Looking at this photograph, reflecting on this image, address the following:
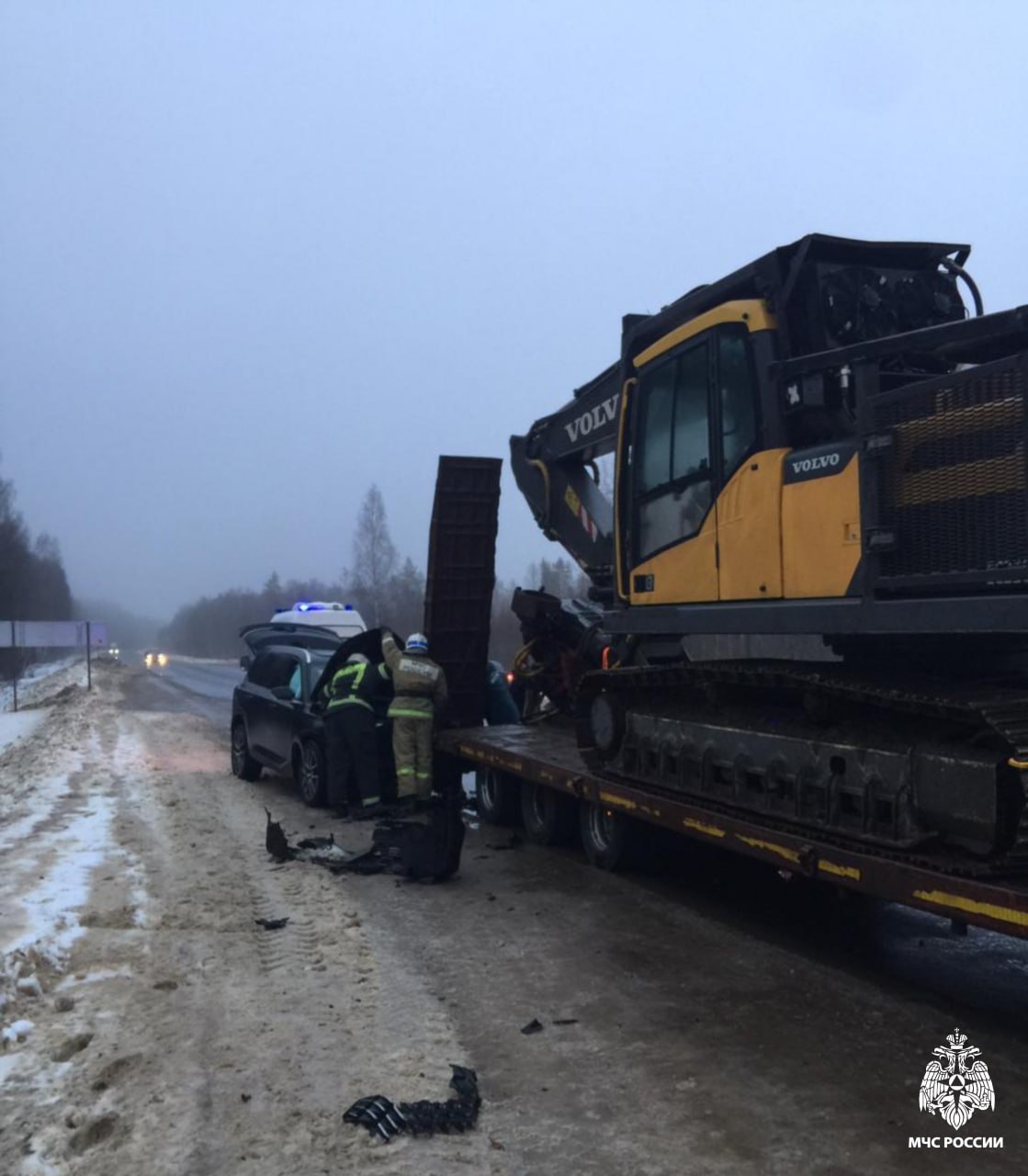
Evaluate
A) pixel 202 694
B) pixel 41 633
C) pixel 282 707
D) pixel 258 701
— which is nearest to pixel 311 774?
pixel 282 707

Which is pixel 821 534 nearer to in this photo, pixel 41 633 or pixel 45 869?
pixel 45 869

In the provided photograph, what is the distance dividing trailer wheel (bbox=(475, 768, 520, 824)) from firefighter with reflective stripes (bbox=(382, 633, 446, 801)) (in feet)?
1.99

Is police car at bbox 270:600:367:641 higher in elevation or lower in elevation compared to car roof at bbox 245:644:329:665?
higher

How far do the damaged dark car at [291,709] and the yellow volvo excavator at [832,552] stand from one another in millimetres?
4191

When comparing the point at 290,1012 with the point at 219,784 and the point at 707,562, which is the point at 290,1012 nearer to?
the point at 707,562

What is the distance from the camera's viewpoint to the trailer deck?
471cm

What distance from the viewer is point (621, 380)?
8461 millimetres

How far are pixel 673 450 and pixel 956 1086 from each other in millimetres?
4134

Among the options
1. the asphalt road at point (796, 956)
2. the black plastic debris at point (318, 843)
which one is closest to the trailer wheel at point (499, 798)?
the asphalt road at point (796, 956)

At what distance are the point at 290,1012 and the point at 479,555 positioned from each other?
285 inches

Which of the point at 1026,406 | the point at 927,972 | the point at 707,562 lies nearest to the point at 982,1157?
the point at 927,972

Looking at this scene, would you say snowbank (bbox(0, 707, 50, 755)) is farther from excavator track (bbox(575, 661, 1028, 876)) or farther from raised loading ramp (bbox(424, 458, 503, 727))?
excavator track (bbox(575, 661, 1028, 876))

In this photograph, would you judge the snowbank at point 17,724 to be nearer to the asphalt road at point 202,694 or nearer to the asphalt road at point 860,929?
the asphalt road at point 202,694

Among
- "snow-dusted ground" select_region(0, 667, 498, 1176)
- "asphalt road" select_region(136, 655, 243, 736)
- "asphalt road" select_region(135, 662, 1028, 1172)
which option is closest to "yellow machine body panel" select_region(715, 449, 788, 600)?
"asphalt road" select_region(135, 662, 1028, 1172)
